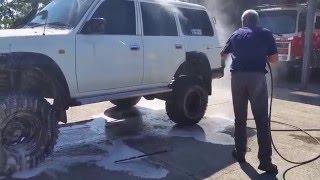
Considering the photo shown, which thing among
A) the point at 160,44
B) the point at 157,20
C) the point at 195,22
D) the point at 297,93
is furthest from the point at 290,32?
the point at 160,44

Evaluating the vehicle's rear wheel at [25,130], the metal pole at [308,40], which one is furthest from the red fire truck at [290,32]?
the vehicle's rear wheel at [25,130]

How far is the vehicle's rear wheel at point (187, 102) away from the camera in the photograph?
7195 millimetres

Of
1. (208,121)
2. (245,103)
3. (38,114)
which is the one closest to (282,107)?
(208,121)

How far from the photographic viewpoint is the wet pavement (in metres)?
5.11

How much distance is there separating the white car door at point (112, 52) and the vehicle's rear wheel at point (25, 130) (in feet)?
2.22

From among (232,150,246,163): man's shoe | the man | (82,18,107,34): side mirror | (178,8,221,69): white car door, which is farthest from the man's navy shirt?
(178,8,221,69): white car door

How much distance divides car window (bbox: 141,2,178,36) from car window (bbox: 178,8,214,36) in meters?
0.28

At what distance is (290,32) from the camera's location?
13.7m

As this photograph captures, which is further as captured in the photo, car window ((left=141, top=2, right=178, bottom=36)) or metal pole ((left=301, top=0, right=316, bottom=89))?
metal pole ((left=301, top=0, right=316, bottom=89))

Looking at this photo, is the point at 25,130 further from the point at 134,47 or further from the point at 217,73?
the point at 217,73

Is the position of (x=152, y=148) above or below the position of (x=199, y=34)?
below

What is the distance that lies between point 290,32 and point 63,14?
953 centimetres

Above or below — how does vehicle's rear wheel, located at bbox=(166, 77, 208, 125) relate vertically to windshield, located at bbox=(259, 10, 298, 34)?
below

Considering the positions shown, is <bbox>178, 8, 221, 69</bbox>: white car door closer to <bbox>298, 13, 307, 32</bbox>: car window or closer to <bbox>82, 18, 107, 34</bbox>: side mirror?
<bbox>82, 18, 107, 34</bbox>: side mirror
